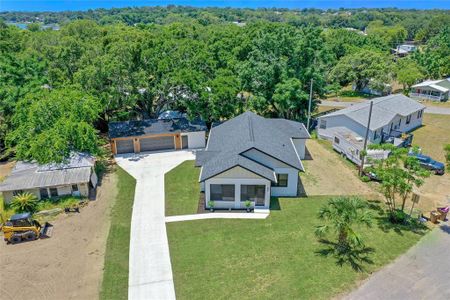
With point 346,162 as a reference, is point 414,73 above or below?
above

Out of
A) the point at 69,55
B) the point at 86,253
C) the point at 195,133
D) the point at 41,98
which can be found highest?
the point at 69,55

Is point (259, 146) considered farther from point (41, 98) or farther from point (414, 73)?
point (414, 73)

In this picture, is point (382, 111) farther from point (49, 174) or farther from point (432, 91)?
point (49, 174)

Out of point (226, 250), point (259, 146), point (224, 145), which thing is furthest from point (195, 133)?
point (226, 250)

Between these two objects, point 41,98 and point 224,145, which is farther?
point 41,98

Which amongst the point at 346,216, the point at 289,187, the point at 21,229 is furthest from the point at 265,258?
the point at 21,229

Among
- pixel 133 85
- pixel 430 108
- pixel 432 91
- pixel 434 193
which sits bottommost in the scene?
pixel 434 193
